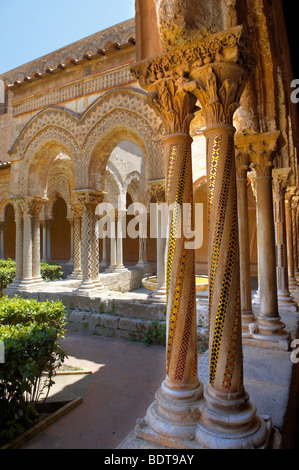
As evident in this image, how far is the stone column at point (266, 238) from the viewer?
4.20 meters

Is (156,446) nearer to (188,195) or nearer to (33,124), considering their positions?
(188,195)

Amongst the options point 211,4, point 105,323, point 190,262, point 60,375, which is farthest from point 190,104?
point 105,323

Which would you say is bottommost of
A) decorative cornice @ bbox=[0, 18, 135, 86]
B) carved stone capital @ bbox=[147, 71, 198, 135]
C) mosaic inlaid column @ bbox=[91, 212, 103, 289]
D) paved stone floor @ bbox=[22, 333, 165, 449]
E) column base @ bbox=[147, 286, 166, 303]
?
paved stone floor @ bbox=[22, 333, 165, 449]

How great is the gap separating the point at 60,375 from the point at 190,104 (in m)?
3.98

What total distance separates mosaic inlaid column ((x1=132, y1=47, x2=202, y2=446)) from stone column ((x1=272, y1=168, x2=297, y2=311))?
13.6 ft

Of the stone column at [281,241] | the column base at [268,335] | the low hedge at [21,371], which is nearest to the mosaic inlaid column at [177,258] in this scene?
the low hedge at [21,371]

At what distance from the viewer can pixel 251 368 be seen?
3.30 meters

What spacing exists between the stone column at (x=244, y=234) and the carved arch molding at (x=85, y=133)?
2.22 meters

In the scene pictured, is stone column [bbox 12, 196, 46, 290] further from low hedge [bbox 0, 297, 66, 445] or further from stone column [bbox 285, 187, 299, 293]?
stone column [bbox 285, 187, 299, 293]

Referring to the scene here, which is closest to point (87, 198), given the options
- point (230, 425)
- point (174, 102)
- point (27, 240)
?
point (27, 240)

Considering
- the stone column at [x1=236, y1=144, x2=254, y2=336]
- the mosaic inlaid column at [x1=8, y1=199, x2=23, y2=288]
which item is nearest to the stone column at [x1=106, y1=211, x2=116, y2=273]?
the mosaic inlaid column at [x1=8, y1=199, x2=23, y2=288]

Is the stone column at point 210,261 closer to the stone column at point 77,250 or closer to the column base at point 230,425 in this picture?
the column base at point 230,425

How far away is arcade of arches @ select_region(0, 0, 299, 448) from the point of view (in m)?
2.14

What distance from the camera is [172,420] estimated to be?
6.74 feet
